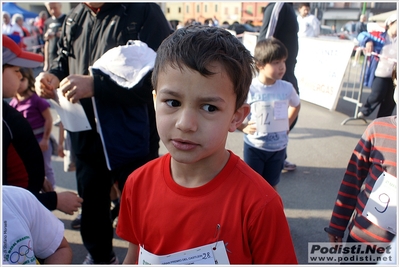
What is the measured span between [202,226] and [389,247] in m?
1.11

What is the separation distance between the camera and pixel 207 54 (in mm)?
1175

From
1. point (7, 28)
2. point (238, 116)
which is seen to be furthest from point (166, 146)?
point (7, 28)

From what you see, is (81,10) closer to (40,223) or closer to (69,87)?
(69,87)

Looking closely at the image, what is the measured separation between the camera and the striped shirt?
1774mm

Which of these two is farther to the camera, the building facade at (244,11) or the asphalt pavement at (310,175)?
the building facade at (244,11)

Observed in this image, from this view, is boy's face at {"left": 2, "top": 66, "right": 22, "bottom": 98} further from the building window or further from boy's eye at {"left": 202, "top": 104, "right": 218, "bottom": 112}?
the building window

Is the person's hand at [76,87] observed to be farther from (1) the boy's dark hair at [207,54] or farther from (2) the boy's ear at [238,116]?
(2) the boy's ear at [238,116]

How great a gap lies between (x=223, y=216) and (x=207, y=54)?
0.55 meters

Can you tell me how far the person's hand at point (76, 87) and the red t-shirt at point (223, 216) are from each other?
2.79ft

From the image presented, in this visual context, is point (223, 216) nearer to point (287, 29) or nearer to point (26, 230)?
point (26, 230)

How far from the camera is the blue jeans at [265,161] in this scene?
9.90ft

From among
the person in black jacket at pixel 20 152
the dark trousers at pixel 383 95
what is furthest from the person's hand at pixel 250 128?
the dark trousers at pixel 383 95

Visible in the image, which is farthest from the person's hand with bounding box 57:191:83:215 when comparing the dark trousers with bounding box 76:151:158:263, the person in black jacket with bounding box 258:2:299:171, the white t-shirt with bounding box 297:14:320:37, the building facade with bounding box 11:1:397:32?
the building facade with bounding box 11:1:397:32

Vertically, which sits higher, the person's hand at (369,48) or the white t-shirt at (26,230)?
the white t-shirt at (26,230)
